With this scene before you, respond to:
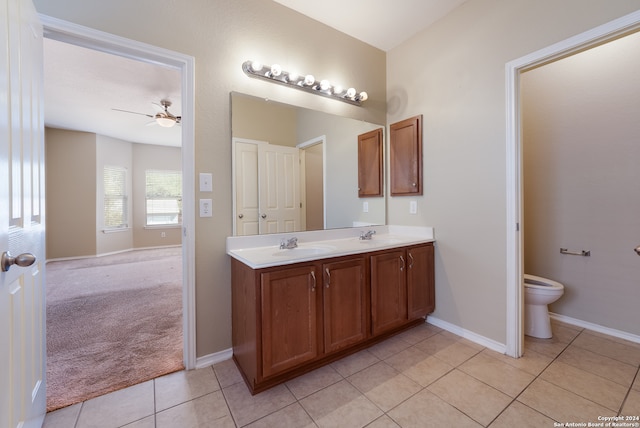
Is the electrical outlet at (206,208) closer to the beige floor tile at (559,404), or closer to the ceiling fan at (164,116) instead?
the beige floor tile at (559,404)

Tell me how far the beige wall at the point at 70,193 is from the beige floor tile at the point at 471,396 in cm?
680

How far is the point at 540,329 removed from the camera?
2.17 m

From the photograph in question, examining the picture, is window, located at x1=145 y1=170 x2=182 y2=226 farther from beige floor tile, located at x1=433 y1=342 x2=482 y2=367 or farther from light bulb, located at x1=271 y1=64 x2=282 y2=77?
beige floor tile, located at x1=433 y1=342 x2=482 y2=367

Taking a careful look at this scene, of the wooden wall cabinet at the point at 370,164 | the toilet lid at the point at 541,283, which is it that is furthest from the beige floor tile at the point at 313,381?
the toilet lid at the point at 541,283

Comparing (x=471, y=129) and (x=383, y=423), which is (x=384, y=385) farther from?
(x=471, y=129)

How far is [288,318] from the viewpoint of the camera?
1588 mm

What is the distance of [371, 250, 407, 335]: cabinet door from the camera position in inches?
78.1

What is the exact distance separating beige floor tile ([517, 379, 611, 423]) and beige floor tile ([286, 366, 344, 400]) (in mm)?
1053

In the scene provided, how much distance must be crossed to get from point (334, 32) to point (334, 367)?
275 cm

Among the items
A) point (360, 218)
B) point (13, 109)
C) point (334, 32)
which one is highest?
point (334, 32)

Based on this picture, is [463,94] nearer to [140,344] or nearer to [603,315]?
[603,315]

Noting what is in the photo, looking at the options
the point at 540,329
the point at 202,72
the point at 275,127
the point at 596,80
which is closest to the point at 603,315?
the point at 540,329

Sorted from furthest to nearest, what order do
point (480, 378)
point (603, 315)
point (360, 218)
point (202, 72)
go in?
point (360, 218)
point (603, 315)
point (202, 72)
point (480, 378)

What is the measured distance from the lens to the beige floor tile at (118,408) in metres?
1.38
